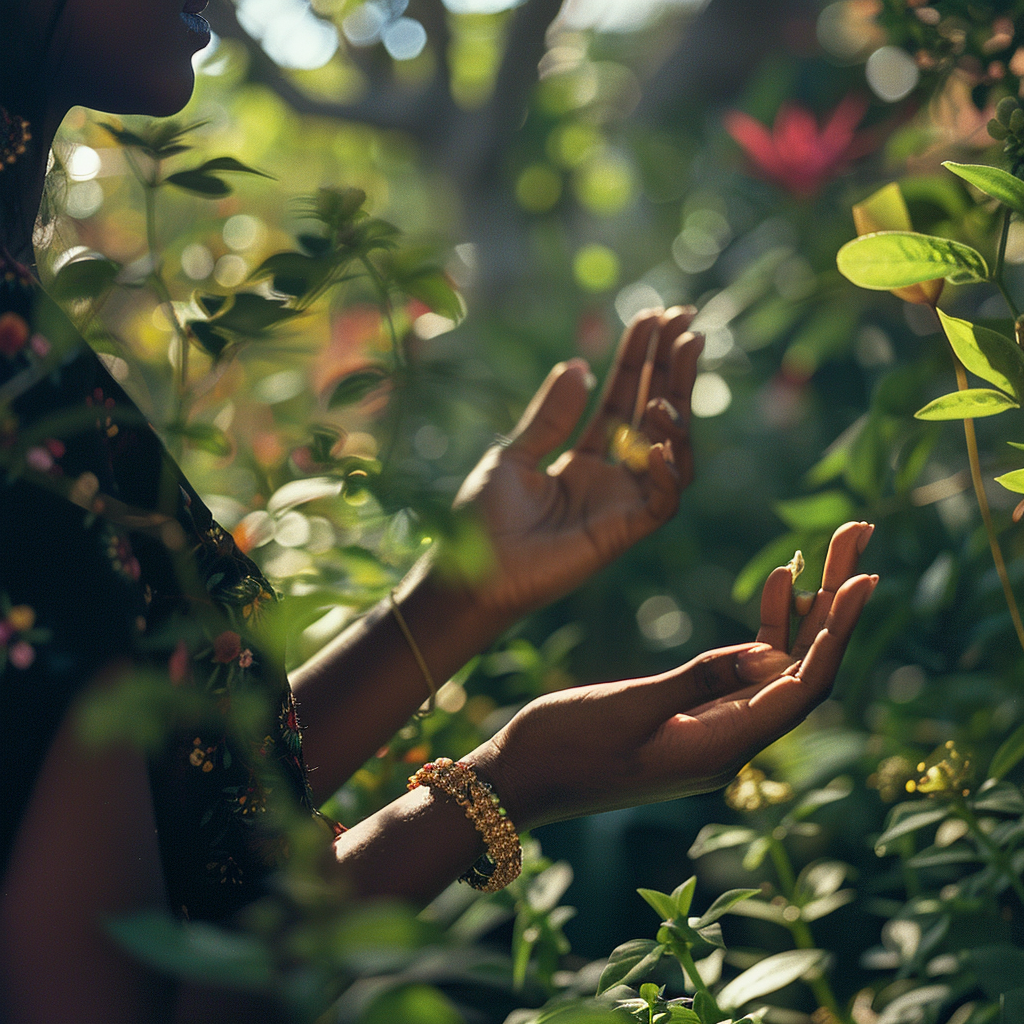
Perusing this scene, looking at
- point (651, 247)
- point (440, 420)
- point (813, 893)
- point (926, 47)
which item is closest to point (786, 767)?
point (813, 893)

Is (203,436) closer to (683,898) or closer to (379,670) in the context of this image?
(379,670)

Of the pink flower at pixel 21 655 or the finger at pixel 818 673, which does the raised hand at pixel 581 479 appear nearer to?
the finger at pixel 818 673

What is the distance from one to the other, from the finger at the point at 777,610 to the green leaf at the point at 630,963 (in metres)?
0.22

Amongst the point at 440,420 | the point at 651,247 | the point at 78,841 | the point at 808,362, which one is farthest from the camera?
the point at 651,247

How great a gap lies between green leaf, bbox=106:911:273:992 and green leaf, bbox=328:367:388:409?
448mm

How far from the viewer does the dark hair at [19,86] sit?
1.85 feet

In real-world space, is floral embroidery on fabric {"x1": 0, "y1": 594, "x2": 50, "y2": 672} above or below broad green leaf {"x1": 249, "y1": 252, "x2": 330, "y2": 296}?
below

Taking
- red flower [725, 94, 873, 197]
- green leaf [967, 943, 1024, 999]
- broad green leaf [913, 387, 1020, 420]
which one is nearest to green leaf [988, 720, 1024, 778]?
green leaf [967, 943, 1024, 999]

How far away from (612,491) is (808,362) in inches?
26.2

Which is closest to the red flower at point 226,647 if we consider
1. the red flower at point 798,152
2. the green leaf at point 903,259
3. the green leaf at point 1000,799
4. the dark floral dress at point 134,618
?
the dark floral dress at point 134,618

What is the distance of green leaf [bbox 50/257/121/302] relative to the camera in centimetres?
61

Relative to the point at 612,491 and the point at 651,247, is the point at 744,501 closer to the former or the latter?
the point at 612,491

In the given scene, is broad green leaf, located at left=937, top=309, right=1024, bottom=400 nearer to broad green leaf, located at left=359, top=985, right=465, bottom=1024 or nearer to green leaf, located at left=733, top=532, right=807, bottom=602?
green leaf, located at left=733, top=532, right=807, bottom=602

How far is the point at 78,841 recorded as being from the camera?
44 centimetres
